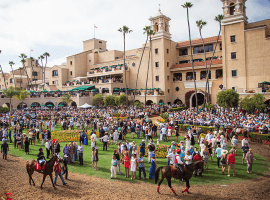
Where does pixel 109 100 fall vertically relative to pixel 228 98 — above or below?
above

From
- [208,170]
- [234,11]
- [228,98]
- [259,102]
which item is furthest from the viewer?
[234,11]

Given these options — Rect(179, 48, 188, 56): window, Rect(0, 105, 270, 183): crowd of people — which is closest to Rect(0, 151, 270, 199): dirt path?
Rect(0, 105, 270, 183): crowd of people

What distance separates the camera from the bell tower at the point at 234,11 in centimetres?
3262

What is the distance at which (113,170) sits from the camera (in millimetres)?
10875

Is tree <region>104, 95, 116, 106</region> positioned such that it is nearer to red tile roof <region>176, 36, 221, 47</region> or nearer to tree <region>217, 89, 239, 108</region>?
red tile roof <region>176, 36, 221, 47</region>

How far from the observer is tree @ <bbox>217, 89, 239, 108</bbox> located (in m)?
27.9

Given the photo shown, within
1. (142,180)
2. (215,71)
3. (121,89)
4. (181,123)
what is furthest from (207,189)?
(121,89)

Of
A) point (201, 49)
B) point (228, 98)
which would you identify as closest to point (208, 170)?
point (228, 98)

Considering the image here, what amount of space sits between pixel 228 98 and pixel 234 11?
53.5 ft

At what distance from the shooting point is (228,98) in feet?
91.8

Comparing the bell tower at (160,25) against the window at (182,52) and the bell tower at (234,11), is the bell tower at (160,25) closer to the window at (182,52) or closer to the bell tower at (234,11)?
the window at (182,52)

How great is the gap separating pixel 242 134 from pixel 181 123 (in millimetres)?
7210

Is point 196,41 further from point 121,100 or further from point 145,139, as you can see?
point 145,139

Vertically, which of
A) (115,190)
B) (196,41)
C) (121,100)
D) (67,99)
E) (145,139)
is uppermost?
(196,41)
